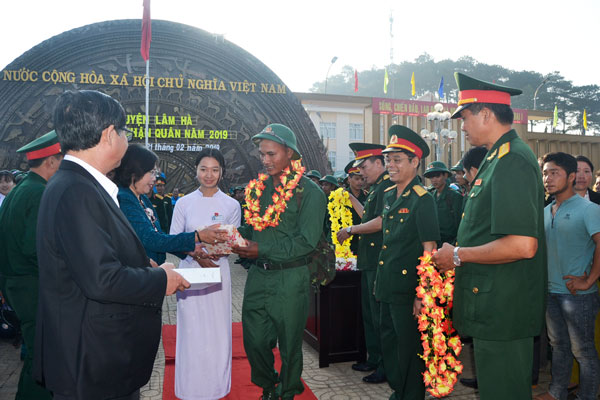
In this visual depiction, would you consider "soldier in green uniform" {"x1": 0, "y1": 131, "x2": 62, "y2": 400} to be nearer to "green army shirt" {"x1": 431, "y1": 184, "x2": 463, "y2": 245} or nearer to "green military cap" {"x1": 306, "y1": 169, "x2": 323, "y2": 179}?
"green army shirt" {"x1": 431, "y1": 184, "x2": 463, "y2": 245}

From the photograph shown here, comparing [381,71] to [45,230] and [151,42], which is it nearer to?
[151,42]

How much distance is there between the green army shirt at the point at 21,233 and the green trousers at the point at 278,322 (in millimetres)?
1573

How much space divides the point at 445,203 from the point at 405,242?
3.10 m

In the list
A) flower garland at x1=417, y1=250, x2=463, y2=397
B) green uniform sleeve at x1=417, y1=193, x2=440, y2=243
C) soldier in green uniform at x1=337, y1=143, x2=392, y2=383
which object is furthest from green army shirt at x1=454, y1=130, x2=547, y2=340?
soldier in green uniform at x1=337, y1=143, x2=392, y2=383

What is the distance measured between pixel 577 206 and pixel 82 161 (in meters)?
3.51

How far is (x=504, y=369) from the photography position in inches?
83.3

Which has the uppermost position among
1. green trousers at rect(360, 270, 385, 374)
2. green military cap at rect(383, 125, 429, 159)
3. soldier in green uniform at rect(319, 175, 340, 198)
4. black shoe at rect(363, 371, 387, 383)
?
green military cap at rect(383, 125, 429, 159)

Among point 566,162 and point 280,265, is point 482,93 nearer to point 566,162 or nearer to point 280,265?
point 566,162

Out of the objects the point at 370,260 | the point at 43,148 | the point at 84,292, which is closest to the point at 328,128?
the point at 370,260

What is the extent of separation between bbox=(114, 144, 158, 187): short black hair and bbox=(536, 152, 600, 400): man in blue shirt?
318 centimetres

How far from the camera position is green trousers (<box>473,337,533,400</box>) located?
2.09 meters

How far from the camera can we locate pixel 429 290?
2736mm

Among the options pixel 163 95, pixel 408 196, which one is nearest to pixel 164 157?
pixel 163 95

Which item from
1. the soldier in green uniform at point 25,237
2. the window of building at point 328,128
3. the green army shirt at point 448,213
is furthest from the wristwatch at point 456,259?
the window of building at point 328,128
